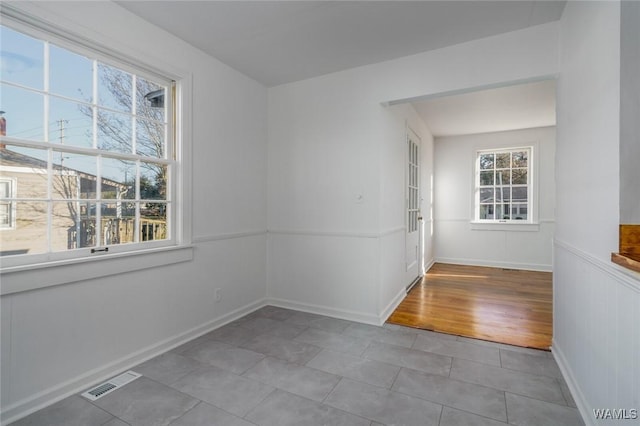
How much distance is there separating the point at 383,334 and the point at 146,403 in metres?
1.94

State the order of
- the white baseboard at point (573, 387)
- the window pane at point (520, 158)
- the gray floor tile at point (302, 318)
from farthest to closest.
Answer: the window pane at point (520, 158) → the gray floor tile at point (302, 318) → the white baseboard at point (573, 387)

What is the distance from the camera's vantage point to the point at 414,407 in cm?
183

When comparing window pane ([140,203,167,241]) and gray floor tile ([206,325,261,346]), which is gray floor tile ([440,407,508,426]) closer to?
gray floor tile ([206,325,261,346])

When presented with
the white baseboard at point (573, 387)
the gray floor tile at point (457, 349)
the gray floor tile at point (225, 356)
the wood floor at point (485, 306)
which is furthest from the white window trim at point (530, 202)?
the gray floor tile at point (225, 356)

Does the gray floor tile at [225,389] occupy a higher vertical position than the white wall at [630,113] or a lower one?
lower

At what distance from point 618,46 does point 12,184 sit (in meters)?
3.18

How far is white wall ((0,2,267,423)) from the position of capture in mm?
1797

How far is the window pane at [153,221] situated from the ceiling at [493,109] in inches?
120

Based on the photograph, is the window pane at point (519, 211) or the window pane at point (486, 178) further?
the window pane at point (486, 178)

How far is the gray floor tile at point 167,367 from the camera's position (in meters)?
2.13

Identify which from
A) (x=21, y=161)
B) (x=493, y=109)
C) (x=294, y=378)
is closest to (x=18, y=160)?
(x=21, y=161)

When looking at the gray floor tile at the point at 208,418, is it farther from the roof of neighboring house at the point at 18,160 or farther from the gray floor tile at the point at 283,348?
the roof of neighboring house at the point at 18,160

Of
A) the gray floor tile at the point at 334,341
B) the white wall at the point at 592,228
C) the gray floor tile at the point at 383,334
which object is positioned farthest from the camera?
the gray floor tile at the point at 383,334

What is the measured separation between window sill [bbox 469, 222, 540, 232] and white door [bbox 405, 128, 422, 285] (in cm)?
175
